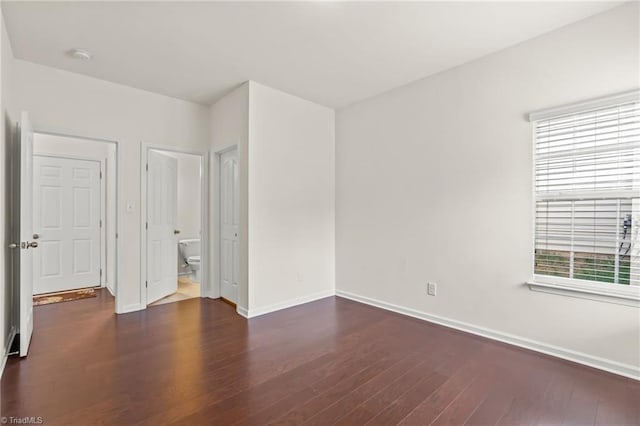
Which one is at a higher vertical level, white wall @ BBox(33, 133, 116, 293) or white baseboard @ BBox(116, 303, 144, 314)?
white wall @ BBox(33, 133, 116, 293)

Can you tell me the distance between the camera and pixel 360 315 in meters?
3.73

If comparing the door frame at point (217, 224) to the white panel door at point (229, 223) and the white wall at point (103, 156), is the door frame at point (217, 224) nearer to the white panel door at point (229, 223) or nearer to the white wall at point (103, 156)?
the white panel door at point (229, 223)

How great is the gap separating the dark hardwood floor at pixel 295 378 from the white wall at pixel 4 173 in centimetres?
32

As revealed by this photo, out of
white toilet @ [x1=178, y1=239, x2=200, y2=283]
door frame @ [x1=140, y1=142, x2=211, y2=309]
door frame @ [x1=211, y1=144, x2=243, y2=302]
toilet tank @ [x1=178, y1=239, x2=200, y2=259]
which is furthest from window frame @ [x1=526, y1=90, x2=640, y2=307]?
toilet tank @ [x1=178, y1=239, x2=200, y2=259]

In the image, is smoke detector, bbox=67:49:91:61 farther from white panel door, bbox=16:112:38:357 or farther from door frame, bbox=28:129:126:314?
door frame, bbox=28:129:126:314

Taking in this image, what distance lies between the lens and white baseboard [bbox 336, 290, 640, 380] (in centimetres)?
235

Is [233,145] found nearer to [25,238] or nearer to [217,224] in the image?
[217,224]

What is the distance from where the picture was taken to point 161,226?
4375mm

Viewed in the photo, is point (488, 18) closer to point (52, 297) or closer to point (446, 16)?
point (446, 16)

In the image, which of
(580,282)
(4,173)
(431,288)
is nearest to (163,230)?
(4,173)

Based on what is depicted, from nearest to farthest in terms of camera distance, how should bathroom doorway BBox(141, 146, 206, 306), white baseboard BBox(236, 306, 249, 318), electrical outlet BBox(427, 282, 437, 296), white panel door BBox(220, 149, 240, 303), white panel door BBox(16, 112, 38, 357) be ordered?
white panel door BBox(16, 112, 38, 357), electrical outlet BBox(427, 282, 437, 296), white baseboard BBox(236, 306, 249, 318), bathroom doorway BBox(141, 146, 206, 306), white panel door BBox(220, 149, 240, 303)

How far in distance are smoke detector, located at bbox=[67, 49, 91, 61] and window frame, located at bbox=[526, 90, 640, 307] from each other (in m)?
4.17

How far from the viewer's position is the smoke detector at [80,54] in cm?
296

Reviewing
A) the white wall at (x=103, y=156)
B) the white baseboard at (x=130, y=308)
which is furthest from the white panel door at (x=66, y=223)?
the white baseboard at (x=130, y=308)
